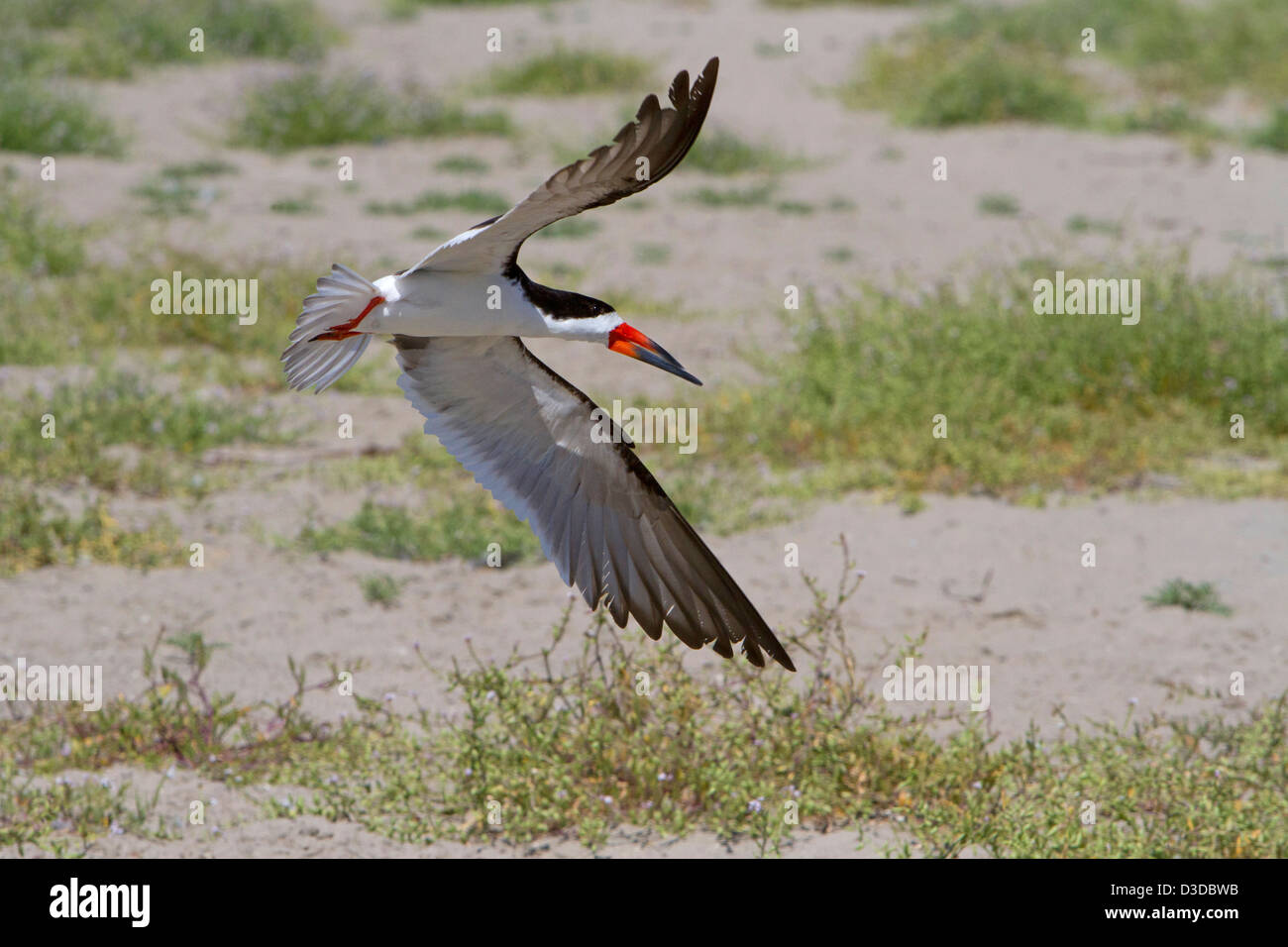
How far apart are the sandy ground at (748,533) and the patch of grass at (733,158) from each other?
13 cm

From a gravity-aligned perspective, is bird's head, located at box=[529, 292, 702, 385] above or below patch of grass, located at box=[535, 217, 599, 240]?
below

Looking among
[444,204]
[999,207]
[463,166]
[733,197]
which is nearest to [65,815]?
[444,204]

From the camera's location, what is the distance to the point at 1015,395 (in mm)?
6953

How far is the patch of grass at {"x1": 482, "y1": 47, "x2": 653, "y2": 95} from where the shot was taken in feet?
42.6

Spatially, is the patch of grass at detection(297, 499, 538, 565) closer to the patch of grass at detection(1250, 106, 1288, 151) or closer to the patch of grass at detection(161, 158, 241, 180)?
the patch of grass at detection(161, 158, 241, 180)

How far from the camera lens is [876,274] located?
8.88 metres

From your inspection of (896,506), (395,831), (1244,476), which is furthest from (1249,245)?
(395,831)

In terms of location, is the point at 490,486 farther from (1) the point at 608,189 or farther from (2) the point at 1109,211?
(2) the point at 1109,211

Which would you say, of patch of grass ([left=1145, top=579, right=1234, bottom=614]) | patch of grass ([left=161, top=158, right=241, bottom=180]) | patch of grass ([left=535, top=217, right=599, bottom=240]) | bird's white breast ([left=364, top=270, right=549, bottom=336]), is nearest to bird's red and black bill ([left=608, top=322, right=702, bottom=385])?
bird's white breast ([left=364, top=270, right=549, bottom=336])

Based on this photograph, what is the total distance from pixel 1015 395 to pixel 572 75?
283 inches

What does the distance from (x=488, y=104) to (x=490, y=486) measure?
925 centimetres

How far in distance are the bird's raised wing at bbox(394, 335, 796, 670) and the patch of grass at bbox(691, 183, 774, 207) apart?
6.43m

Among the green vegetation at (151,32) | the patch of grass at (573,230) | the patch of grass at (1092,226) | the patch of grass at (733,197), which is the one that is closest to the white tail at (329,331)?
the patch of grass at (573,230)

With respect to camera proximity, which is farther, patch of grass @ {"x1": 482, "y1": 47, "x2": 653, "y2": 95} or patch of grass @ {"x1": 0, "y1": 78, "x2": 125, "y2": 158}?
patch of grass @ {"x1": 482, "y1": 47, "x2": 653, "y2": 95}
